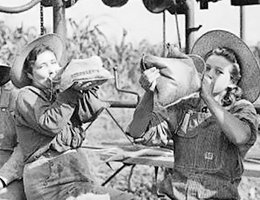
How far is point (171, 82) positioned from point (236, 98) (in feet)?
1.34

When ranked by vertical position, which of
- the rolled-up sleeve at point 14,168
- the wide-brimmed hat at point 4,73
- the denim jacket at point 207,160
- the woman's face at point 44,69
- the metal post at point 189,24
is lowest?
the rolled-up sleeve at point 14,168

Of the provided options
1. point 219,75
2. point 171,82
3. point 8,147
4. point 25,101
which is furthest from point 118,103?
point 171,82

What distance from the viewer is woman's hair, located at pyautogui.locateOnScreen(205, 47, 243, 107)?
7.62 feet

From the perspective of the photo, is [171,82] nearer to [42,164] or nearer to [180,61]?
[180,61]

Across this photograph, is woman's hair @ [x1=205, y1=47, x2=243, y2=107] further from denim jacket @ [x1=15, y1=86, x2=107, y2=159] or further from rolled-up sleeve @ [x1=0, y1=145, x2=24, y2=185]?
rolled-up sleeve @ [x1=0, y1=145, x2=24, y2=185]

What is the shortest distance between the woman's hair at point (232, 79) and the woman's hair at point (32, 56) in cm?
71

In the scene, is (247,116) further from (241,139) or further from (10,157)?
(10,157)

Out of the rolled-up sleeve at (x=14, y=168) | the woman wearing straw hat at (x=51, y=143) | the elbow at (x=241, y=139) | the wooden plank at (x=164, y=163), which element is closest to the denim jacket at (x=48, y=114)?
the woman wearing straw hat at (x=51, y=143)

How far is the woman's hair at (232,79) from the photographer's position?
91.4 inches

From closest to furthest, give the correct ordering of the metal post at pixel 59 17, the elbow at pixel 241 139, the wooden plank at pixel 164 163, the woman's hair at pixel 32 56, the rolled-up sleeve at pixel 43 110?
1. the elbow at pixel 241 139
2. the rolled-up sleeve at pixel 43 110
3. the woman's hair at pixel 32 56
4. the metal post at pixel 59 17
5. the wooden plank at pixel 164 163

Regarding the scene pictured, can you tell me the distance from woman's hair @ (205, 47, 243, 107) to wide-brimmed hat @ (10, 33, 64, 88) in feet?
2.35

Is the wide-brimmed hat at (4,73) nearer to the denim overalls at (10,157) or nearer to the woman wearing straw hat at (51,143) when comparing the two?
the denim overalls at (10,157)

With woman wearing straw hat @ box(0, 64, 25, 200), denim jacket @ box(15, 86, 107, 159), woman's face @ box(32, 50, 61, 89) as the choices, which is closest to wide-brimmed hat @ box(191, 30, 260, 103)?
denim jacket @ box(15, 86, 107, 159)

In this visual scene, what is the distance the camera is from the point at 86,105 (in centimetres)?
255
